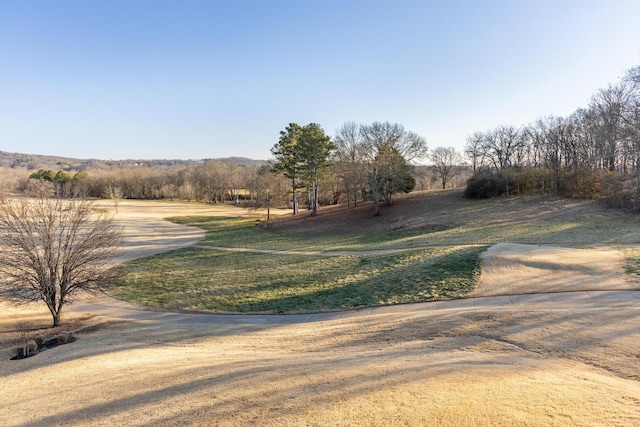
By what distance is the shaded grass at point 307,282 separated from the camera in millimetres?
12867

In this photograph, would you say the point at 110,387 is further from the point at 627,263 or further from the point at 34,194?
the point at 627,263

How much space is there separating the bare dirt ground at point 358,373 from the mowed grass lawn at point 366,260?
2.91 m

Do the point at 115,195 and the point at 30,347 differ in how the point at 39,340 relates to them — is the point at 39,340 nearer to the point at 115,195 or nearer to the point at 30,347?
the point at 30,347

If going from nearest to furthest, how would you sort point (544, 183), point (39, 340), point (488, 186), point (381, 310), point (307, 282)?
point (39, 340), point (381, 310), point (307, 282), point (544, 183), point (488, 186)

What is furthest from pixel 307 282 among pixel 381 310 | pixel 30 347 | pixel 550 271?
pixel 30 347

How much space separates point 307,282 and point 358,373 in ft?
34.4

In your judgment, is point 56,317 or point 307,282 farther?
point 307,282

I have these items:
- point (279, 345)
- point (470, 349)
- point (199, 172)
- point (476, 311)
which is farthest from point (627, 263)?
point (199, 172)

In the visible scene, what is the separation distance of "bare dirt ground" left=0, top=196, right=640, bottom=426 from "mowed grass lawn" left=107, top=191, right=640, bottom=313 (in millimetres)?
2914

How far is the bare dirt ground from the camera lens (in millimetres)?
4410

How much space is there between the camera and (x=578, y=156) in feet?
121

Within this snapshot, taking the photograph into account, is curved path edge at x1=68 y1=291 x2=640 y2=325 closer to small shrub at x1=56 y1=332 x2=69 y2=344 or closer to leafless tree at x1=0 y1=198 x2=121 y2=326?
leafless tree at x1=0 y1=198 x2=121 y2=326

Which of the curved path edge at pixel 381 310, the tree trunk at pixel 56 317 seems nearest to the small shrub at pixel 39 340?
the tree trunk at pixel 56 317

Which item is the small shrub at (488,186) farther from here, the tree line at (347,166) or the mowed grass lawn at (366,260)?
the tree line at (347,166)
